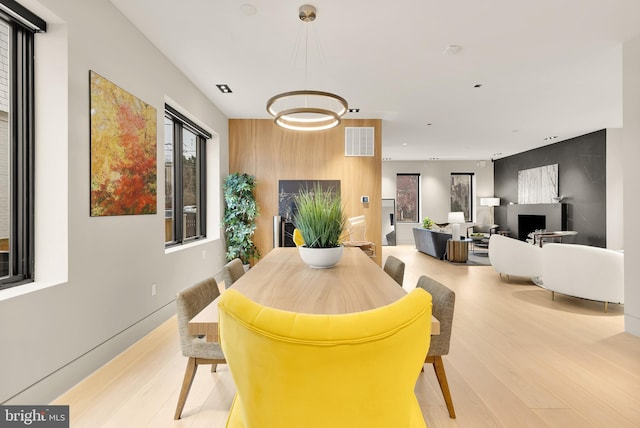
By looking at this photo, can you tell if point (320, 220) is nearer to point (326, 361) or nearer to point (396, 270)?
point (396, 270)

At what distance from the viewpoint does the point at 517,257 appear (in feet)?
16.1

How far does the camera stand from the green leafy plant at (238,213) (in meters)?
5.40

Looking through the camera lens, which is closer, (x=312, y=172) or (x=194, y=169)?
(x=194, y=169)

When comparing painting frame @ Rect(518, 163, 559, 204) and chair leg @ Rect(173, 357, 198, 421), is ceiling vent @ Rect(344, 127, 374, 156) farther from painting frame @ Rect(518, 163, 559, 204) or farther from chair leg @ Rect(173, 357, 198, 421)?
painting frame @ Rect(518, 163, 559, 204)

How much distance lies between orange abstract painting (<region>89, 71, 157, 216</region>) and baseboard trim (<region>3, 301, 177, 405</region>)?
3.24 ft

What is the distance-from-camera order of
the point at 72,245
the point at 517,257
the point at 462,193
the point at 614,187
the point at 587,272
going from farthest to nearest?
1. the point at 462,193
2. the point at 614,187
3. the point at 517,257
4. the point at 587,272
5. the point at 72,245

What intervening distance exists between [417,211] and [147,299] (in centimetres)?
946

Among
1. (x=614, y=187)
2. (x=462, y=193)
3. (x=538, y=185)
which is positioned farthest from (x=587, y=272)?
(x=462, y=193)

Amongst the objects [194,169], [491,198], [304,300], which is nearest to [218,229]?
[194,169]

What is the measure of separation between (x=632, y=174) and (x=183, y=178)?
16.1ft

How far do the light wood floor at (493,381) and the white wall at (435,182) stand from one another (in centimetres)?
754

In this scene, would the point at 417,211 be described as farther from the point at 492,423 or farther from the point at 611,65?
the point at 492,423

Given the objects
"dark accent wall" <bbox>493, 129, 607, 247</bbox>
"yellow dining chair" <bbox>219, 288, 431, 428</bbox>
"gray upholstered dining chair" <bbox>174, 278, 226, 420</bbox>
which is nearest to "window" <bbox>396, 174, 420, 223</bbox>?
"dark accent wall" <bbox>493, 129, 607, 247</bbox>

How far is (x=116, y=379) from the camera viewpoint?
2266 mm
